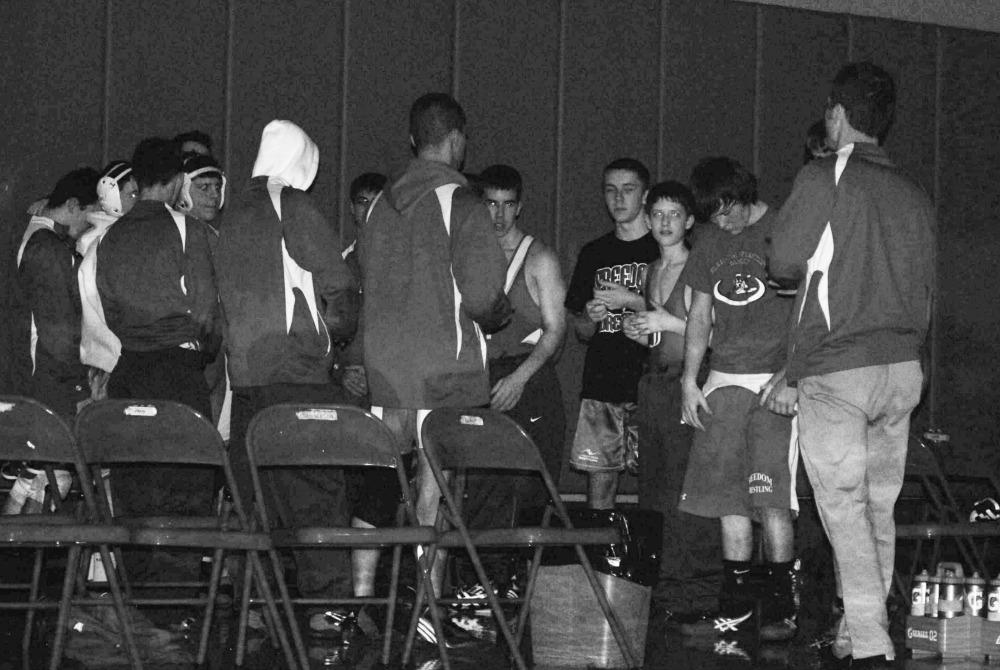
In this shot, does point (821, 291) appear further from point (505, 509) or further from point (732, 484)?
point (505, 509)

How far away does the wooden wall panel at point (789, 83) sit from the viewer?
7336mm

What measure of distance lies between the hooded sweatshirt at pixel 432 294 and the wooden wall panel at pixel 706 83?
102 inches

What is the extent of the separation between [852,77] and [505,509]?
2319 millimetres

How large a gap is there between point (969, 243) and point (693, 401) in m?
3.29

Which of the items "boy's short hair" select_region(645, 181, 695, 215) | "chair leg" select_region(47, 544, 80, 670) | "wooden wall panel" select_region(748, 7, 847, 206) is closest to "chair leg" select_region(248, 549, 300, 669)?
"chair leg" select_region(47, 544, 80, 670)

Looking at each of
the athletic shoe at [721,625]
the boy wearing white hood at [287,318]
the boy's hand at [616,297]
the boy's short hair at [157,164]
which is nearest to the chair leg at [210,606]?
the boy wearing white hood at [287,318]

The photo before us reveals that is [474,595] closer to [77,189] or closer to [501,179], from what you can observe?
[501,179]

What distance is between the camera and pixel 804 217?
4215 mm

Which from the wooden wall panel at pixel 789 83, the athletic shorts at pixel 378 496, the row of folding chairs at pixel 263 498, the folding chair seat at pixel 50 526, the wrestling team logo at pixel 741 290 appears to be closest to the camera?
the folding chair seat at pixel 50 526

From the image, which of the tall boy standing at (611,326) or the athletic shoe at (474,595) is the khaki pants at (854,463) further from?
the tall boy standing at (611,326)

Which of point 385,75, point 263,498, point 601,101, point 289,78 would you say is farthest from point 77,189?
point 601,101

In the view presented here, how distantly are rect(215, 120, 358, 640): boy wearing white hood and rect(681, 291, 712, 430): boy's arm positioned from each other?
4.14ft

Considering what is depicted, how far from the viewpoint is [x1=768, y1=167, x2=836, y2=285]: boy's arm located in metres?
4.21

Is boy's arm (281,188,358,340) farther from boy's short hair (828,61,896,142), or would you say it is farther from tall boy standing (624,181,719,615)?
boy's short hair (828,61,896,142)
